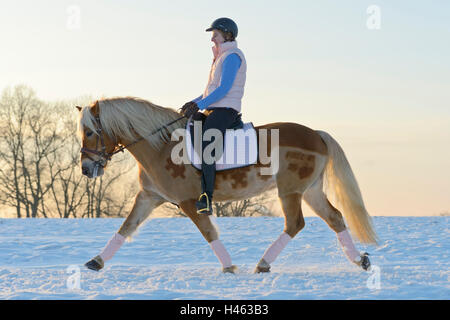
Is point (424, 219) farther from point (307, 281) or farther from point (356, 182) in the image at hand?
point (307, 281)

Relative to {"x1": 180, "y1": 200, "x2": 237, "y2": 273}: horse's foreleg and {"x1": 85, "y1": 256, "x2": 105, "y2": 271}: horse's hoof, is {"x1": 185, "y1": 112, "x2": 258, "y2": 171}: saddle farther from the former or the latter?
{"x1": 85, "y1": 256, "x2": 105, "y2": 271}: horse's hoof

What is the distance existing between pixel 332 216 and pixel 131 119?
9.13 ft

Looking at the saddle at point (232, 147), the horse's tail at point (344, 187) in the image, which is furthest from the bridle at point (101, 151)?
the horse's tail at point (344, 187)

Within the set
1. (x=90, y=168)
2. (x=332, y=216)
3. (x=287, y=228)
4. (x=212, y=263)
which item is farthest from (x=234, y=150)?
(x=212, y=263)

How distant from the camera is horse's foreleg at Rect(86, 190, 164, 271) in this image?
6578 millimetres

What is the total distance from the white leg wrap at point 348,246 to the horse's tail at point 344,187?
230 mm

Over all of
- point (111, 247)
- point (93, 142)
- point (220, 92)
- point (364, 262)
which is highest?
point (220, 92)

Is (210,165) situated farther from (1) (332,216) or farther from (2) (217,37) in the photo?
(1) (332,216)

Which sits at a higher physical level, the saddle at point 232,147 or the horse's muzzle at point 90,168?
the saddle at point 232,147

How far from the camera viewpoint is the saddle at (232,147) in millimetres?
6164

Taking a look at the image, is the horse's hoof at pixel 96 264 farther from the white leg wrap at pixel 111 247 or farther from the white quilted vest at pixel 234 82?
the white quilted vest at pixel 234 82

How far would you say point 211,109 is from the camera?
628cm

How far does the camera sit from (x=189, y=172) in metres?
6.18
